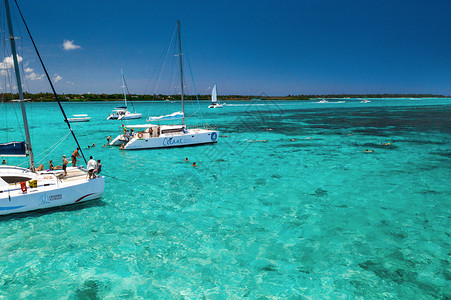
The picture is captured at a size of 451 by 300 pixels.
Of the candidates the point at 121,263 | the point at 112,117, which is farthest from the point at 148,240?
the point at 112,117

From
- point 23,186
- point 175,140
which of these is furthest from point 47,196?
point 175,140

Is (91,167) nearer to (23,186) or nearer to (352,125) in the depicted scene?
(23,186)

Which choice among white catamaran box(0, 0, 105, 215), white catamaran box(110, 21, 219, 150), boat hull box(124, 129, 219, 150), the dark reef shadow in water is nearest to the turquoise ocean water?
white catamaran box(0, 0, 105, 215)

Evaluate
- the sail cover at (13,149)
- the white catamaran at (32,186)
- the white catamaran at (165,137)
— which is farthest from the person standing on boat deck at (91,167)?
the white catamaran at (165,137)

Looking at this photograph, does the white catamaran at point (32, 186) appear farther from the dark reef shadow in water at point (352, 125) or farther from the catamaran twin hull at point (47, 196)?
the dark reef shadow in water at point (352, 125)

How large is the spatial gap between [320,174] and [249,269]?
1367cm

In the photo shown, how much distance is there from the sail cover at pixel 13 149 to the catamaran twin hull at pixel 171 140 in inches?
636

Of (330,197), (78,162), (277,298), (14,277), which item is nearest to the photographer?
(277,298)

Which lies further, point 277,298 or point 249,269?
point 249,269

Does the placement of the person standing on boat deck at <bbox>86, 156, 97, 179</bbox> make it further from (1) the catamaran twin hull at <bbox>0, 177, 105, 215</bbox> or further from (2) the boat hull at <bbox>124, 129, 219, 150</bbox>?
(2) the boat hull at <bbox>124, 129, 219, 150</bbox>

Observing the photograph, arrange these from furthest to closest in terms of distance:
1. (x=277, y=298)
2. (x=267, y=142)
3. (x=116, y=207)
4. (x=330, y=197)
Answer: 1. (x=267, y=142)
2. (x=330, y=197)
3. (x=116, y=207)
4. (x=277, y=298)

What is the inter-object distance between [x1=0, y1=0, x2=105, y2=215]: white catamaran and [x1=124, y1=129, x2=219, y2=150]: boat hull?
53.1 ft

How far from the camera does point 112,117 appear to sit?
7875cm

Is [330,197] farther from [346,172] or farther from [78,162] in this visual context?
[78,162]
